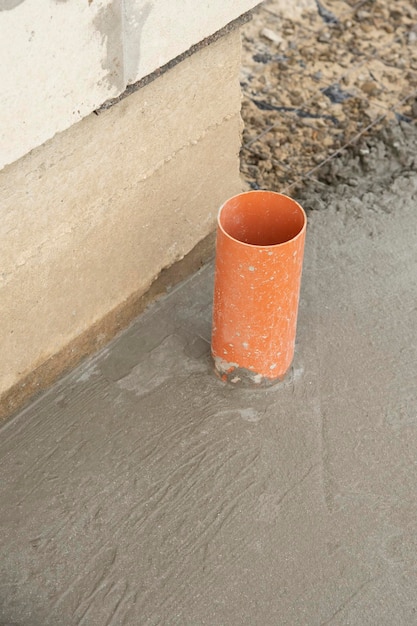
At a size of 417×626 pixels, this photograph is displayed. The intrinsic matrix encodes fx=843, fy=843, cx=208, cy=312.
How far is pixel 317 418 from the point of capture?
10.6 ft

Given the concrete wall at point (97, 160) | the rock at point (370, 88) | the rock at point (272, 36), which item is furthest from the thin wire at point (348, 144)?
the rock at point (272, 36)

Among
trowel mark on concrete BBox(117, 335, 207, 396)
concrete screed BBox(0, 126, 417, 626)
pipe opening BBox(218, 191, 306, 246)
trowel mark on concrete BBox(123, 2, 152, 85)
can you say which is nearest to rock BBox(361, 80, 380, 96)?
concrete screed BBox(0, 126, 417, 626)

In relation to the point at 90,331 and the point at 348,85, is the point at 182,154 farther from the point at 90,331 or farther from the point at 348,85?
the point at 348,85

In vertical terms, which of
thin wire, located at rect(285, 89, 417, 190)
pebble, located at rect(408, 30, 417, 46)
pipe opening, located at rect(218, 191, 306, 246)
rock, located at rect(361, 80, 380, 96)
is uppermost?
pipe opening, located at rect(218, 191, 306, 246)

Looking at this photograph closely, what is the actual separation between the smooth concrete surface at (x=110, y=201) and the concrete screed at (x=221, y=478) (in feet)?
0.78

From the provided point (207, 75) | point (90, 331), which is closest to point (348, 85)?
point (207, 75)

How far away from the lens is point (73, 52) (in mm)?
2633

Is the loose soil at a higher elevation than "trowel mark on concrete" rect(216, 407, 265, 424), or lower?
higher

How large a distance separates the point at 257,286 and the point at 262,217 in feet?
1.19

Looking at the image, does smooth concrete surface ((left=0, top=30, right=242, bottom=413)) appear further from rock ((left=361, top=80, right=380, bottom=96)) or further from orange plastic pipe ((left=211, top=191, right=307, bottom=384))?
rock ((left=361, top=80, right=380, bottom=96))

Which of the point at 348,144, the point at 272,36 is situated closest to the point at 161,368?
the point at 348,144

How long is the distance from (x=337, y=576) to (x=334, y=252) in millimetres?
1602

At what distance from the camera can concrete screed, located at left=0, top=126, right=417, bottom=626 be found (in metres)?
2.76

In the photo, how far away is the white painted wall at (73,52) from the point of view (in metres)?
2.45
